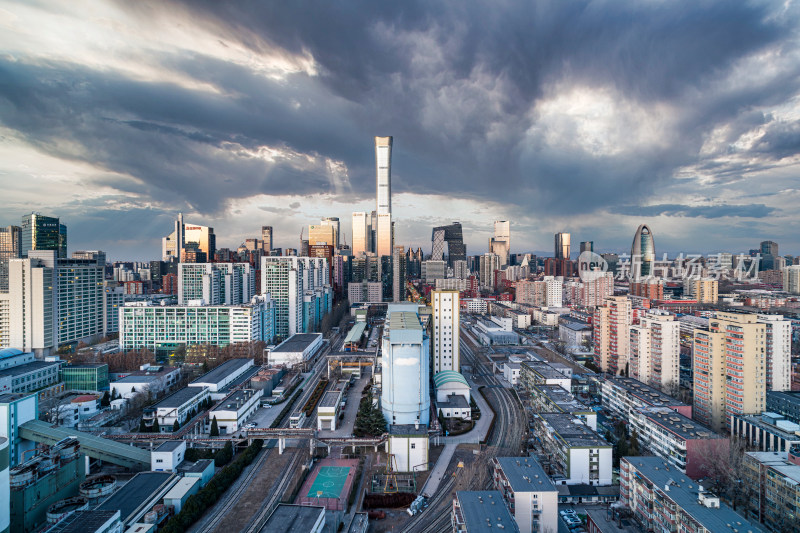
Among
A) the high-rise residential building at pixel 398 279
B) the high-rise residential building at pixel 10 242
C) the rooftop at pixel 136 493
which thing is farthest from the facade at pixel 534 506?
the high-rise residential building at pixel 398 279

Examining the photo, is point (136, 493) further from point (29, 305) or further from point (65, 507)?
point (29, 305)

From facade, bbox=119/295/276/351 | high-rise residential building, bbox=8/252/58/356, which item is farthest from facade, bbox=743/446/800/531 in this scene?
high-rise residential building, bbox=8/252/58/356

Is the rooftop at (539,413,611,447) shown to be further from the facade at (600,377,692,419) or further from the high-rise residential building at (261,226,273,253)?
the high-rise residential building at (261,226,273,253)

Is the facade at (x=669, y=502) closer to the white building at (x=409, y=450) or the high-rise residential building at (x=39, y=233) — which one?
the white building at (x=409, y=450)

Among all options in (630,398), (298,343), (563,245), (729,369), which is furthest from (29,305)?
(563,245)

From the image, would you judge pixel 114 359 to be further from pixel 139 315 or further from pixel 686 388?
pixel 686 388
